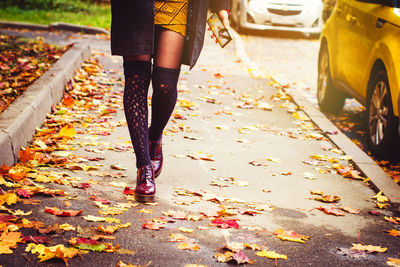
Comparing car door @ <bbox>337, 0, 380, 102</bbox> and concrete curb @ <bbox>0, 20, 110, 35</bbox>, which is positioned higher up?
car door @ <bbox>337, 0, 380, 102</bbox>

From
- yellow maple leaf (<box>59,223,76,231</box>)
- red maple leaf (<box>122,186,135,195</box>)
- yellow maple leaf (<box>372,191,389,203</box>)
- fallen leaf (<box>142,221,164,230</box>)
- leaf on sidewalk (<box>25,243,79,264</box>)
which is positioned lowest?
yellow maple leaf (<box>372,191,389,203</box>)

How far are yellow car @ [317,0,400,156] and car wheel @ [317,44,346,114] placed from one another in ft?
0.05

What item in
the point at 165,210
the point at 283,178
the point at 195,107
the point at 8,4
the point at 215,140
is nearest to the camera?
the point at 165,210

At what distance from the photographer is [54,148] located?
179 inches

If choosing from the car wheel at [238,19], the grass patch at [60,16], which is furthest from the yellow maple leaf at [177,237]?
the car wheel at [238,19]

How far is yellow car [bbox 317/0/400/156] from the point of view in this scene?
17.2 ft

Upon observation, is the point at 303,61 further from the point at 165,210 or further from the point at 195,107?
the point at 165,210

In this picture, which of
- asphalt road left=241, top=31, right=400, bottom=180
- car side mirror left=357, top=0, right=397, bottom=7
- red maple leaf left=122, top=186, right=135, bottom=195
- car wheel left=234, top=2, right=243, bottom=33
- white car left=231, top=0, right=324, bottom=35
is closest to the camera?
red maple leaf left=122, top=186, right=135, bottom=195

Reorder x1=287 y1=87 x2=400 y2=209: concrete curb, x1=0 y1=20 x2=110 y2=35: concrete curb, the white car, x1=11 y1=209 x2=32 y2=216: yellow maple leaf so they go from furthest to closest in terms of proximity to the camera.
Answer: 1. the white car
2. x1=0 y1=20 x2=110 y2=35: concrete curb
3. x1=287 y1=87 x2=400 y2=209: concrete curb
4. x1=11 y1=209 x2=32 y2=216: yellow maple leaf

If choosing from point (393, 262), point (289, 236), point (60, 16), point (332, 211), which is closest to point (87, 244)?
point (289, 236)

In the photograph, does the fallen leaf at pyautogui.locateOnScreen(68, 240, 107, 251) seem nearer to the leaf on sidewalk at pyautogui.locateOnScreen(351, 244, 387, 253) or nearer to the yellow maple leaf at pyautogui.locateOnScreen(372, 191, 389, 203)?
the leaf on sidewalk at pyautogui.locateOnScreen(351, 244, 387, 253)

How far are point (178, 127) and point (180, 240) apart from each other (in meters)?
2.83

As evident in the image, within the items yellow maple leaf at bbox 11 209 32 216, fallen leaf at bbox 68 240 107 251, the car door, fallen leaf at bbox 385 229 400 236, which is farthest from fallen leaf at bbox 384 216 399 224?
the car door

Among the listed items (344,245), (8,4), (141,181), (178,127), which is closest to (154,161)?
(141,181)
